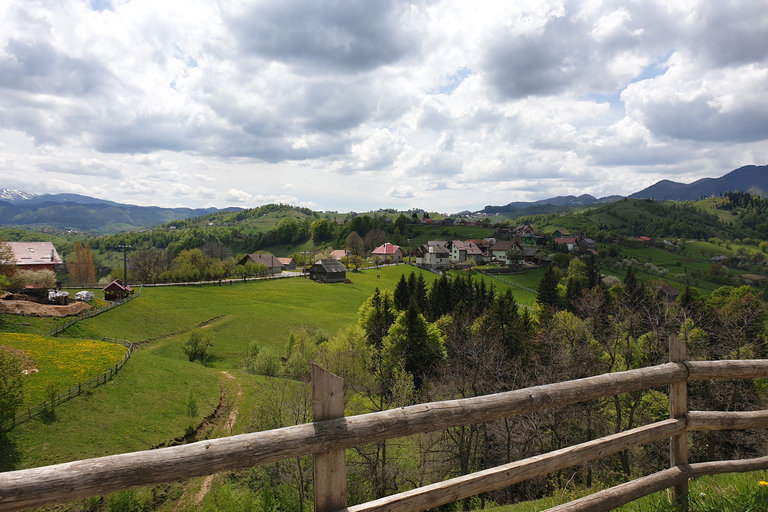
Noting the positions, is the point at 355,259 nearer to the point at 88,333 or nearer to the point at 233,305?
the point at 233,305

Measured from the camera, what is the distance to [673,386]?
17.5ft

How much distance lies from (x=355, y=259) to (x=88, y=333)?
67.0 m

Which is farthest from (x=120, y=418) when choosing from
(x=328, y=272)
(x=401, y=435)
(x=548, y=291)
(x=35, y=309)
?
(x=548, y=291)

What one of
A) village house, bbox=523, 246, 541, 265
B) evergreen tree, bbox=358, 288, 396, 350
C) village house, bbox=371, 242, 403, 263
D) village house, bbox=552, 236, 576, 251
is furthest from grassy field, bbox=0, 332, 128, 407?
village house, bbox=552, 236, 576, 251

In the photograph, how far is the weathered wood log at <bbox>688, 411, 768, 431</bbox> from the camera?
5.50 meters

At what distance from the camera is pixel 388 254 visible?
116938 millimetres

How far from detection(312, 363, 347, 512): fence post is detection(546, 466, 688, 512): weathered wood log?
2.49m

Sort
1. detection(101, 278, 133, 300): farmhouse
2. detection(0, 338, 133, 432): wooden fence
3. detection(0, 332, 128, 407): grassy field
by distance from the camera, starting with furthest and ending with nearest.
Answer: detection(101, 278, 133, 300): farmhouse, detection(0, 332, 128, 407): grassy field, detection(0, 338, 133, 432): wooden fence

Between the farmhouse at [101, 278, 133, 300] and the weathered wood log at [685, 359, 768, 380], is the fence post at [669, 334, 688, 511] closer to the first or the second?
the weathered wood log at [685, 359, 768, 380]

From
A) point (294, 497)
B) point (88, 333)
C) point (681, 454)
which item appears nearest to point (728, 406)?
point (681, 454)

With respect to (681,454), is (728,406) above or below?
below

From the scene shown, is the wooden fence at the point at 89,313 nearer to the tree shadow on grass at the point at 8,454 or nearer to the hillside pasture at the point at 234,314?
the hillside pasture at the point at 234,314

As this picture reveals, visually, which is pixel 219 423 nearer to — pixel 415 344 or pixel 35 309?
pixel 415 344

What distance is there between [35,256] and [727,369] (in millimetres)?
79844
